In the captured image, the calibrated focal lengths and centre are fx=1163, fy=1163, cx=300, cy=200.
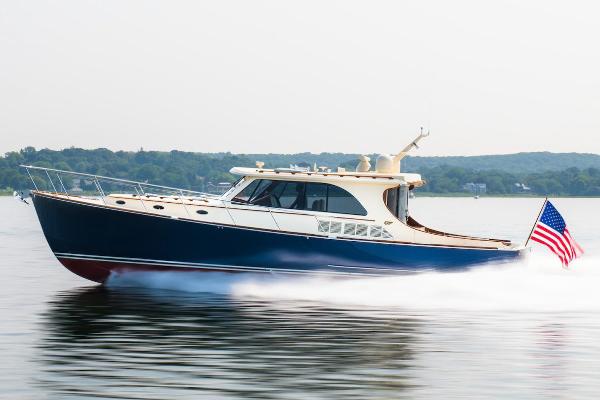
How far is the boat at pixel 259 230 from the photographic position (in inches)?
983

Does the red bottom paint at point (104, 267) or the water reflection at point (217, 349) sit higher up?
the red bottom paint at point (104, 267)

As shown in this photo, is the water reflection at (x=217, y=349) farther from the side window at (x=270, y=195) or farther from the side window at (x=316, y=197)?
the side window at (x=316, y=197)

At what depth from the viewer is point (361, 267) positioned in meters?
25.6

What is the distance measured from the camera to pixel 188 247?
25.0m

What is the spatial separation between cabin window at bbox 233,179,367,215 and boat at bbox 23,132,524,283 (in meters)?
0.02

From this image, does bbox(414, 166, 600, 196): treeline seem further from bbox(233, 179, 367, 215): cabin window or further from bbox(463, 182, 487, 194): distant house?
bbox(233, 179, 367, 215): cabin window

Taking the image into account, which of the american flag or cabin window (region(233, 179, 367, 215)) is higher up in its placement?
cabin window (region(233, 179, 367, 215))

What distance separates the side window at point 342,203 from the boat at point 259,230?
0.07ft

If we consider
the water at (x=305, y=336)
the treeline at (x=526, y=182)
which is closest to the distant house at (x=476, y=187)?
the treeline at (x=526, y=182)

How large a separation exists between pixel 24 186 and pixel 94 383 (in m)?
118

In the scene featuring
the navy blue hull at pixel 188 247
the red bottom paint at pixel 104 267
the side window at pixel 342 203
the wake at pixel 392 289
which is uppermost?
the side window at pixel 342 203

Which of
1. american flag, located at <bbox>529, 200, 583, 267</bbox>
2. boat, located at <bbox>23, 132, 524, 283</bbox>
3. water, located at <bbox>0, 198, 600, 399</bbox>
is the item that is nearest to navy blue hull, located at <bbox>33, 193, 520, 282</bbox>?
boat, located at <bbox>23, 132, 524, 283</bbox>

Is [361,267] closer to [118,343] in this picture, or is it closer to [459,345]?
[459,345]

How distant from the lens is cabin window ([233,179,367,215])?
25.5m
